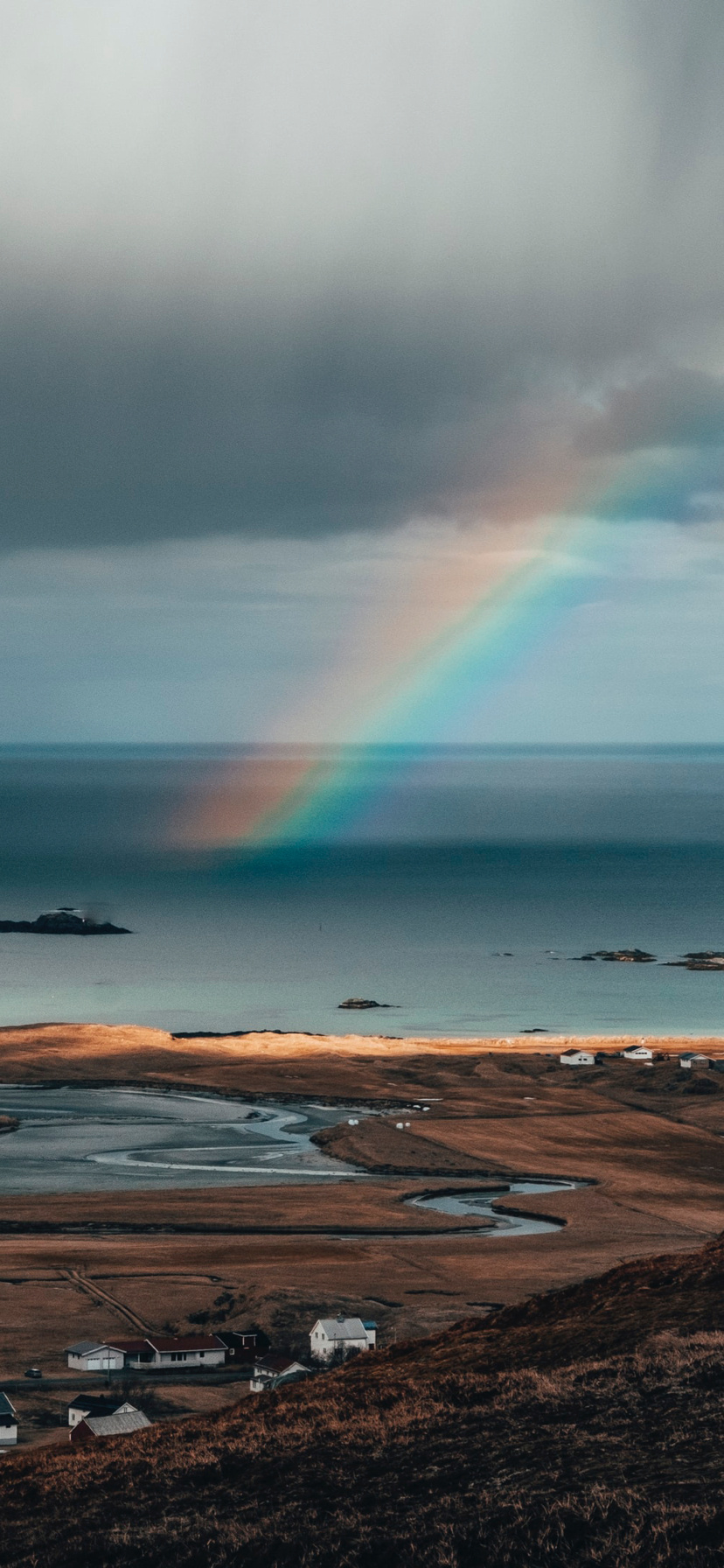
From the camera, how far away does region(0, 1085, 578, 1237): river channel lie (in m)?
58.8

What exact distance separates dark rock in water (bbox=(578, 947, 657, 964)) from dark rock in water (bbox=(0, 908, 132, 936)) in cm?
5566

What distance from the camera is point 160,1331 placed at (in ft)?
127

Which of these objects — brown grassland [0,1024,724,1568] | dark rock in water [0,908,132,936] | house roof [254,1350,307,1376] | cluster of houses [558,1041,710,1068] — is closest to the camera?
brown grassland [0,1024,724,1568]

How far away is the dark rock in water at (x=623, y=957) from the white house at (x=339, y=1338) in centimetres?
11553

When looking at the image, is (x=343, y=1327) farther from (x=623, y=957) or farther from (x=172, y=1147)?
(x=623, y=957)

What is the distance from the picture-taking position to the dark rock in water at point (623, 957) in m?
149

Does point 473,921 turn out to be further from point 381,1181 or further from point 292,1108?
point 381,1181

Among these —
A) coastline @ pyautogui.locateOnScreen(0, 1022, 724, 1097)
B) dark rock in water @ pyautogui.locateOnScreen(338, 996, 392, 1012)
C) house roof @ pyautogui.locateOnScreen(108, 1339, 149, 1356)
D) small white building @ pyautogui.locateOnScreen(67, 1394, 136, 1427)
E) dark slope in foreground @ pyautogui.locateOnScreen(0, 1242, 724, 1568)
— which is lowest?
dark rock in water @ pyautogui.locateOnScreen(338, 996, 392, 1012)

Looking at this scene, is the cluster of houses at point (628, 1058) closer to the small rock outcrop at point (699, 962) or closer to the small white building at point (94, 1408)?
the small rock outcrop at point (699, 962)

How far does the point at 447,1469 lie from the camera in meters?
15.3

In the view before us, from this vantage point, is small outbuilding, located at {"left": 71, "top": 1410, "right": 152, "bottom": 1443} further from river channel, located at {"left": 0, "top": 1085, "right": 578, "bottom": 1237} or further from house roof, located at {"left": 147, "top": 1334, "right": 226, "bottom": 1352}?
river channel, located at {"left": 0, "top": 1085, "right": 578, "bottom": 1237}

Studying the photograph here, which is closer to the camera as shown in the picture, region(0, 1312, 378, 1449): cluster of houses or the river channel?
region(0, 1312, 378, 1449): cluster of houses

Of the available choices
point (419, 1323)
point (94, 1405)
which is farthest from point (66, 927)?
point (94, 1405)

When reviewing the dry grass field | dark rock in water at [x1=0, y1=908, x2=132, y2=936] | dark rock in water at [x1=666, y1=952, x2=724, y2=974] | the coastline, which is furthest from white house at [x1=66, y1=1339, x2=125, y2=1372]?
dark rock in water at [x1=0, y1=908, x2=132, y2=936]
